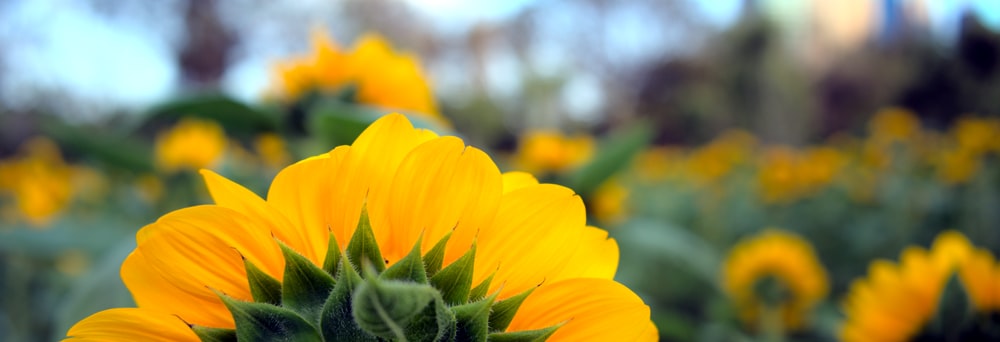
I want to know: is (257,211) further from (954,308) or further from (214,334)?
(954,308)

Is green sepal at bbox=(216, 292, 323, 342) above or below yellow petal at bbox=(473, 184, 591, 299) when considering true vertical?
below

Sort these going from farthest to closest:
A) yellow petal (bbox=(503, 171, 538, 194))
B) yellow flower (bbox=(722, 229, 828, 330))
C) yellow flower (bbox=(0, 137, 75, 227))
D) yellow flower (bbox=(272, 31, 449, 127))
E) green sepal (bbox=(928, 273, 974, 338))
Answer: yellow flower (bbox=(0, 137, 75, 227))
yellow flower (bbox=(722, 229, 828, 330))
yellow flower (bbox=(272, 31, 449, 127))
green sepal (bbox=(928, 273, 974, 338))
yellow petal (bbox=(503, 171, 538, 194))

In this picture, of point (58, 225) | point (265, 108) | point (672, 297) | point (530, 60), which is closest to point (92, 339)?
point (265, 108)

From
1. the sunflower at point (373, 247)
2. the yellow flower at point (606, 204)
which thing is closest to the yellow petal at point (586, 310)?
the sunflower at point (373, 247)

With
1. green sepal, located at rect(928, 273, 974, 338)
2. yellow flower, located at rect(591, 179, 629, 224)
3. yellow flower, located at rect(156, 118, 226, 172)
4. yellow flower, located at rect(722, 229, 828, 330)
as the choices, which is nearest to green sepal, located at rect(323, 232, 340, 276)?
green sepal, located at rect(928, 273, 974, 338)

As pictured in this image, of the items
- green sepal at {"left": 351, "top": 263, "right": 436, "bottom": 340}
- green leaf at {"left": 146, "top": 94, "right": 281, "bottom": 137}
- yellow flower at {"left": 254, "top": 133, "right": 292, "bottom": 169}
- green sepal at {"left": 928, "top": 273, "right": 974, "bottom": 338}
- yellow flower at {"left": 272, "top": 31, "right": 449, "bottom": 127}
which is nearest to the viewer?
green sepal at {"left": 351, "top": 263, "right": 436, "bottom": 340}

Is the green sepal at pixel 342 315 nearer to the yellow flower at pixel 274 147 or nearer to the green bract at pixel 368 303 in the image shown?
the green bract at pixel 368 303

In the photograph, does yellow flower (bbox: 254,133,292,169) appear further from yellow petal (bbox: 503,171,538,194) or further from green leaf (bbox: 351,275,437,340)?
green leaf (bbox: 351,275,437,340)
